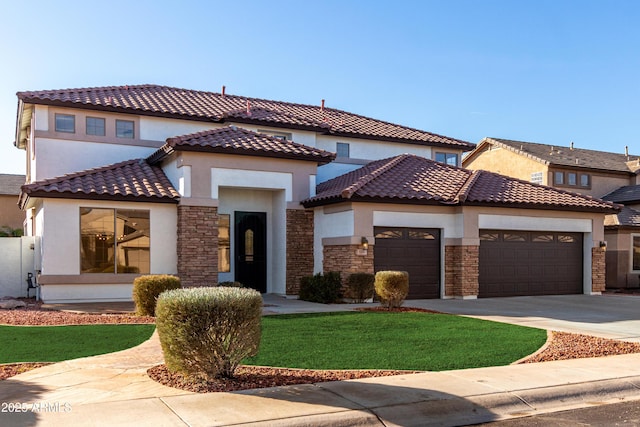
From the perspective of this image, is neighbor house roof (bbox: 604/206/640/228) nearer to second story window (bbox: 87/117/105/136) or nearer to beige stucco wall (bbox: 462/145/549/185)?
beige stucco wall (bbox: 462/145/549/185)

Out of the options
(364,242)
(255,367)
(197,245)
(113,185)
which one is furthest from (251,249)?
(255,367)

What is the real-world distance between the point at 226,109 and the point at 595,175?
2152 centimetres

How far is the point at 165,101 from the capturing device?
2350 centimetres

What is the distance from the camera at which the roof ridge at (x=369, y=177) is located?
60.5ft

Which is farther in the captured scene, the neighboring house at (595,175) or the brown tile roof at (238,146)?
the neighboring house at (595,175)

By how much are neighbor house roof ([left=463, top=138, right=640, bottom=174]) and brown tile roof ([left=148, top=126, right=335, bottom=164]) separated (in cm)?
1698

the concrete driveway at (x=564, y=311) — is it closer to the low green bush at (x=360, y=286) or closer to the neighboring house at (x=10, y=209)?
the low green bush at (x=360, y=286)

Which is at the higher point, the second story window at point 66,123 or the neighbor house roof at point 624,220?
the second story window at point 66,123

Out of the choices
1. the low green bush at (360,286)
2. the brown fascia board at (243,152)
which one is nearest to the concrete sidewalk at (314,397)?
the low green bush at (360,286)

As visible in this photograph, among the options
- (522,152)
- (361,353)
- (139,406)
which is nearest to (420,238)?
(361,353)

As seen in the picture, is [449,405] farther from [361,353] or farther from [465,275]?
[465,275]

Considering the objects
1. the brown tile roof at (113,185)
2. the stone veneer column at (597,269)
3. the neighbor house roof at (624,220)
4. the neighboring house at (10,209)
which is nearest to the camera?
the brown tile roof at (113,185)

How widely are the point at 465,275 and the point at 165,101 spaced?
42.5ft

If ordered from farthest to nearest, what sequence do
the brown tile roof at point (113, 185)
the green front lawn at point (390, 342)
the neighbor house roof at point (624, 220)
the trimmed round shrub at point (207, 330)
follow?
the neighbor house roof at point (624, 220)
the brown tile roof at point (113, 185)
the green front lawn at point (390, 342)
the trimmed round shrub at point (207, 330)
